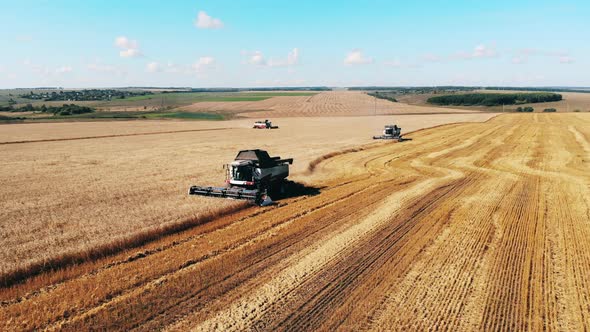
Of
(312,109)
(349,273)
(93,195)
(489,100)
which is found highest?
(489,100)

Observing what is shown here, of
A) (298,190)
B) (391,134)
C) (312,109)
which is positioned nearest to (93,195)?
(298,190)

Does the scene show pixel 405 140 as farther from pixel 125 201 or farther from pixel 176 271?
pixel 176 271

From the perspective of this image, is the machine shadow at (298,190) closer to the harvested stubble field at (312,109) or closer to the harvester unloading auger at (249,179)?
the harvester unloading auger at (249,179)

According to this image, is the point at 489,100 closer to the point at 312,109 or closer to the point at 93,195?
the point at 312,109

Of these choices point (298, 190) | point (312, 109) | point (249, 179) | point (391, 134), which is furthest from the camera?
point (312, 109)

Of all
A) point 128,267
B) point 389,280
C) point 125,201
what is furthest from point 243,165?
point 389,280

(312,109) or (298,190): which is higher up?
(312,109)

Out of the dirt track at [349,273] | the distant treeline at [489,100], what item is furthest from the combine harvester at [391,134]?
the distant treeline at [489,100]

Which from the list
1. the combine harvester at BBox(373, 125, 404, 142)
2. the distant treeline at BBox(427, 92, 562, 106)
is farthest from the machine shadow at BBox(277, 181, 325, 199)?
the distant treeline at BBox(427, 92, 562, 106)
